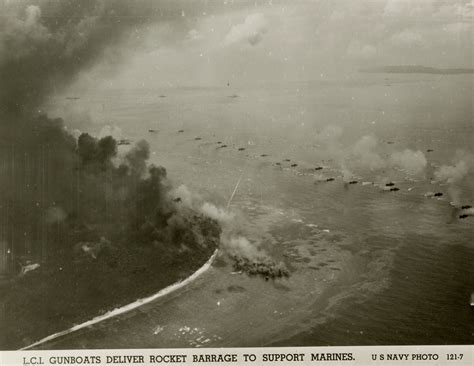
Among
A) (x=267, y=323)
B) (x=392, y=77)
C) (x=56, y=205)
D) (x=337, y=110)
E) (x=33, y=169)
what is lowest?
(x=267, y=323)

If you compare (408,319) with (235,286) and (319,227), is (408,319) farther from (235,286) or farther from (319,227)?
(319,227)

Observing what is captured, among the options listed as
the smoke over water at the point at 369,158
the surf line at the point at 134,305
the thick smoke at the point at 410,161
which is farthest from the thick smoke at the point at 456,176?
the surf line at the point at 134,305

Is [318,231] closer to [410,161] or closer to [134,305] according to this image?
[134,305]

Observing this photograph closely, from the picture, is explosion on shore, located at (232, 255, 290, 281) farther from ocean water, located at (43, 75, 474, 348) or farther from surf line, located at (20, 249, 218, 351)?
A: surf line, located at (20, 249, 218, 351)

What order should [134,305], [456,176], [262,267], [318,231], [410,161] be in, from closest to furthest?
[134,305]
[262,267]
[318,231]
[456,176]
[410,161]

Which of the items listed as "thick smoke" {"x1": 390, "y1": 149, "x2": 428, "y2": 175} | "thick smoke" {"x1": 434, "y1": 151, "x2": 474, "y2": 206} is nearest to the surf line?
"thick smoke" {"x1": 434, "y1": 151, "x2": 474, "y2": 206}

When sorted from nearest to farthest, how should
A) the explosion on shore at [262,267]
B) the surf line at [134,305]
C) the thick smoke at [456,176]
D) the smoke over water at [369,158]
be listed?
the surf line at [134,305]
the explosion on shore at [262,267]
the thick smoke at [456,176]
the smoke over water at [369,158]

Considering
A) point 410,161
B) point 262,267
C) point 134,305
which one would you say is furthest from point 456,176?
point 134,305

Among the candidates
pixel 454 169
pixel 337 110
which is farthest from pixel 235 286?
pixel 337 110

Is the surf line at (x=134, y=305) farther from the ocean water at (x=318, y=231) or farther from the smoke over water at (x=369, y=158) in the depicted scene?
the smoke over water at (x=369, y=158)
